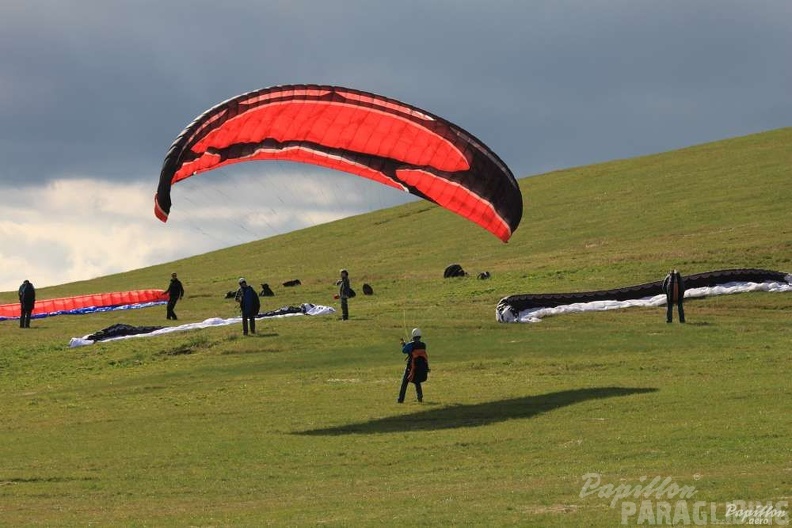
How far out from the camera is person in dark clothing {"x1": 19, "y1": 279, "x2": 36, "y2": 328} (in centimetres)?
4397

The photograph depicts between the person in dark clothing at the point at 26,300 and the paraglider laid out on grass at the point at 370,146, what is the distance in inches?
814

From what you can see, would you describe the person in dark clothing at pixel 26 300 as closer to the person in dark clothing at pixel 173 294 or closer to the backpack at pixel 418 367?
the person in dark clothing at pixel 173 294

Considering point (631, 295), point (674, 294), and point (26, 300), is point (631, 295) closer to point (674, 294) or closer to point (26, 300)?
point (674, 294)

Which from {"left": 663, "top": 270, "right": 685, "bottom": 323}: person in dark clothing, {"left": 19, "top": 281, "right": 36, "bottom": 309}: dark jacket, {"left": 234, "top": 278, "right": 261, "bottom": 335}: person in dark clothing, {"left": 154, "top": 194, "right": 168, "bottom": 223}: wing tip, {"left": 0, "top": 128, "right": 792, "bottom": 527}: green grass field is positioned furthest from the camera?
{"left": 19, "top": 281, "right": 36, "bottom": 309}: dark jacket

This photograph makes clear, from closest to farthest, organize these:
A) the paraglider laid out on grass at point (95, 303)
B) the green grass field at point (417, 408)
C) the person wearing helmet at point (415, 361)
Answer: the green grass field at point (417, 408) → the person wearing helmet at point (415, 361) → the paraglider laid out on grass at point (95, 303)

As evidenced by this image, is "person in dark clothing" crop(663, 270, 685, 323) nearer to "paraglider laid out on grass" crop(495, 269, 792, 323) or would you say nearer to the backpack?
"paraglider laid out on grass" crop(495, 269, 792, 323)

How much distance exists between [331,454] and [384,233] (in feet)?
186

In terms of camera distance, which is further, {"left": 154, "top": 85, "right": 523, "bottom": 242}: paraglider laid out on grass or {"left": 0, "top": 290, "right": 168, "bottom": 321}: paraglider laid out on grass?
{"left": 0, "top": 290, "right": 168, "bottom": 321}: paraglider laid out on grass

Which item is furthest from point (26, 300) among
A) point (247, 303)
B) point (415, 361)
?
point (415, 361)

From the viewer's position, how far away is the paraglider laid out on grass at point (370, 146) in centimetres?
2538

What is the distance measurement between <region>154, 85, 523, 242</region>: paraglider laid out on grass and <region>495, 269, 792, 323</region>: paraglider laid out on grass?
11061 millimetres

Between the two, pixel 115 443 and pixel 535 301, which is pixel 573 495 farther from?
pixel 535 301

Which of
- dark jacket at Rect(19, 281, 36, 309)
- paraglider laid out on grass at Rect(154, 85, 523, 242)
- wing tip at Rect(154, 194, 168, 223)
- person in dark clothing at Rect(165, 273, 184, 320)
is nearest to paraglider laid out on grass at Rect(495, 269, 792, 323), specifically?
paraglider laid out on grass at Rect(154, 85, 523, 242)

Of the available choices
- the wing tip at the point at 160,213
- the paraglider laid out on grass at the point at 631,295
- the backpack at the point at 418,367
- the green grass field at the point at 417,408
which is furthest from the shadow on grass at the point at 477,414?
the paraglider laid out on grass at the point at 631,295
